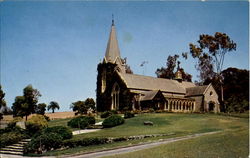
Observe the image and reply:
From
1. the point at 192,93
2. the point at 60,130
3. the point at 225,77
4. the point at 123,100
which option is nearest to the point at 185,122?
the point at 60,130

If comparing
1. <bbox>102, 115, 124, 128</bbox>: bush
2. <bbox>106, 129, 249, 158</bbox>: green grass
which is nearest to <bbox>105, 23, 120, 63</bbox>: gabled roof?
<bbox>102, 115, 124, 128</bbox>: bush

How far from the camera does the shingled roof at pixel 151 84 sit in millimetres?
56500

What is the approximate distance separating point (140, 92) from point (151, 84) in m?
5.27

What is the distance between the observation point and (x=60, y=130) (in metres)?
27.7

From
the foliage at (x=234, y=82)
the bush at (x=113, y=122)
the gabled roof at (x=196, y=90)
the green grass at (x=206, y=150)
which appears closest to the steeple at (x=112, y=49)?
the gabled roof at (x=196, y=90)

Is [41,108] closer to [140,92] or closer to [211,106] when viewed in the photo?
[140,92]

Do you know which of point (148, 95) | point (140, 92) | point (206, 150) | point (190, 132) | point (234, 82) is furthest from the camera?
point (234, 82)

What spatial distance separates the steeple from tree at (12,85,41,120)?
19.3 m

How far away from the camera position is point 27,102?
66.9 metres

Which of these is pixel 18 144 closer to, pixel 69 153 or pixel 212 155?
pixel 69 153

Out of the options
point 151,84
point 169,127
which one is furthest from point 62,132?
point 151,84

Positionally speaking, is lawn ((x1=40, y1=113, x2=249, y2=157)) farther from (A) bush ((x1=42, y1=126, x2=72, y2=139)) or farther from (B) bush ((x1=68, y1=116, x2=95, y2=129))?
(B) bush ((x1=68, y1=116, x2=95, y2=129))

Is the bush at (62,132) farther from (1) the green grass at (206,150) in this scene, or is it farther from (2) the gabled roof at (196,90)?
(2) the gabled roof at (196,90)

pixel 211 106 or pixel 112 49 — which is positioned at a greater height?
pixel 112 49
